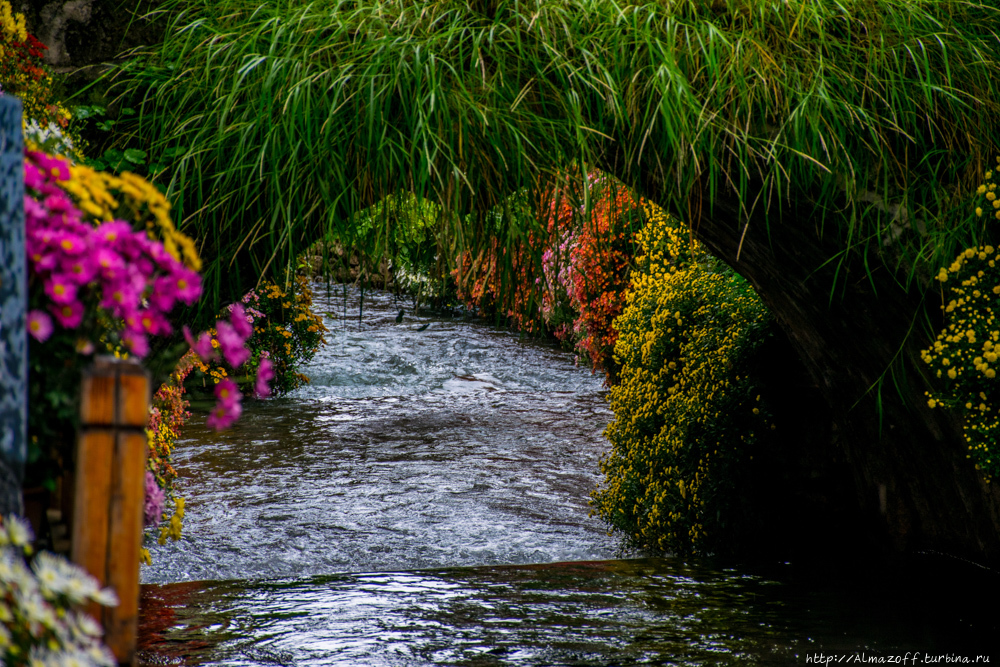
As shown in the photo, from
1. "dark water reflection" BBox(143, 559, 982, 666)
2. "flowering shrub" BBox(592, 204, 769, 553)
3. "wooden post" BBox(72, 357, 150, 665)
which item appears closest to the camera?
"wooden post" BBox(72, 357, 150, 665)

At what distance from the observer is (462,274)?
398 cm

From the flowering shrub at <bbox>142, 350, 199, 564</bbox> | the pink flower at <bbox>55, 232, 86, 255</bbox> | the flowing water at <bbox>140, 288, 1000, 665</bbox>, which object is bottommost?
the flowing water at <bbox>140, 288, 1000, 665</bbox>

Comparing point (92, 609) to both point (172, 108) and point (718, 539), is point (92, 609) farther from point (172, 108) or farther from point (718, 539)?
point (718, 539)

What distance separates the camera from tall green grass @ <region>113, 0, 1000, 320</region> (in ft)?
12.0

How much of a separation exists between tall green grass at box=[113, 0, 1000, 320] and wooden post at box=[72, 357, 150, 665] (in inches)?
81.3

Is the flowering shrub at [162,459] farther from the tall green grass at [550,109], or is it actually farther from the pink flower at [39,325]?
the pink flower at [39,325]

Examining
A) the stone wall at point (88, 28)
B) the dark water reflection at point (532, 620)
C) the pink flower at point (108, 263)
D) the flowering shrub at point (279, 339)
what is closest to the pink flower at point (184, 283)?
the pink flower at point (108, 263)

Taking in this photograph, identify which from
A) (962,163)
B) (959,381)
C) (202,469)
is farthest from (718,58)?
(202,469)

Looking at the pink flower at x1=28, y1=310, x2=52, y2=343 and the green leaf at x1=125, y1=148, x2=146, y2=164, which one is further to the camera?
the green leaf at x1=125, y1=148, x2=146, y2=164

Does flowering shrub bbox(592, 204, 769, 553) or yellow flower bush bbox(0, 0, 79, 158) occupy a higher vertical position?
yellow flower bush bbox(0, 0, 79, 158)

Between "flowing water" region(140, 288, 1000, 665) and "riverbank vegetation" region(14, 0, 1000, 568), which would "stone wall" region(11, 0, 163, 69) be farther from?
"flowing water" region(140, 288, 1000, 665)

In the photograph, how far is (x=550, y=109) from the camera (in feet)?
12.8

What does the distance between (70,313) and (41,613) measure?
56 centimetres

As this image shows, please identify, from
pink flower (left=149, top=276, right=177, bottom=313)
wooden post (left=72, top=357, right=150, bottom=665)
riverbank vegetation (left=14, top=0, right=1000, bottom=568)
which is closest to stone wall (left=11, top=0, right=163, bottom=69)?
riverbank vegetation (left=14, top=0, right=1000, bottom=568)
